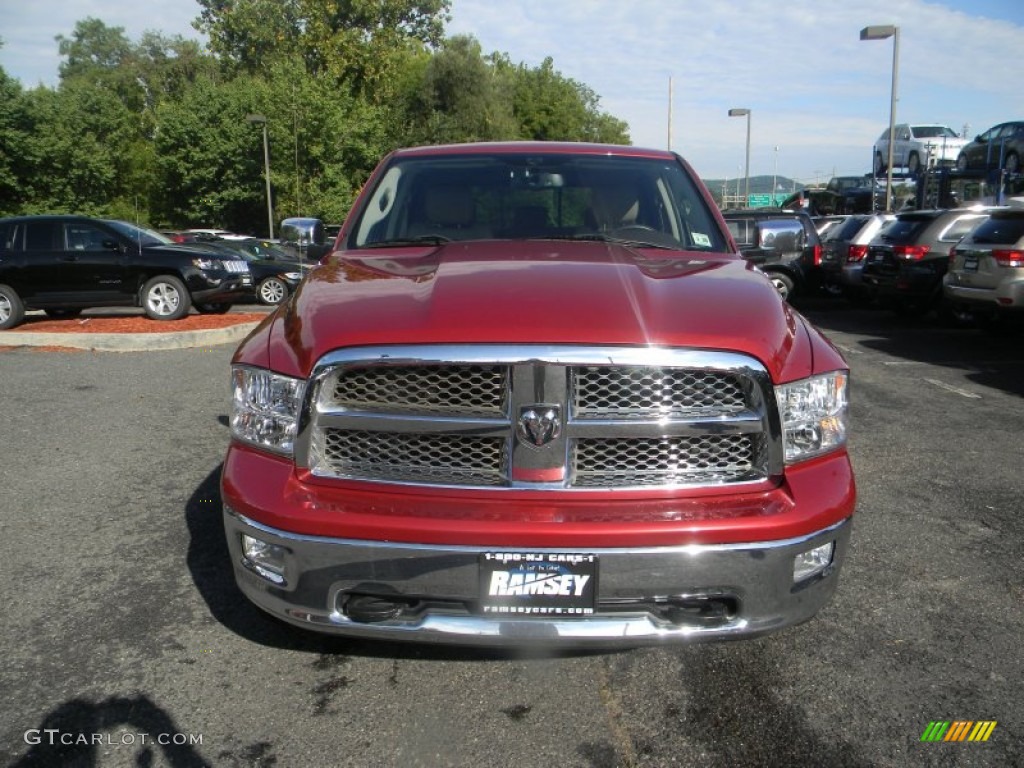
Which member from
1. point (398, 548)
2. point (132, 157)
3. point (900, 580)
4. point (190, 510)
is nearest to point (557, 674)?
point (398, 548)

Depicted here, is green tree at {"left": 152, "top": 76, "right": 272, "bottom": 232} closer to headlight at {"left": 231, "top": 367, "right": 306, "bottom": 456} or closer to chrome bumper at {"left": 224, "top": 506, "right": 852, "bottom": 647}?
headlight at {"left": 231, "top": 367, "right": 306, "bottom": 456}

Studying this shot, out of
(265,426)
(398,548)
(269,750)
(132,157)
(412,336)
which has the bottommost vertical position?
(269,750)

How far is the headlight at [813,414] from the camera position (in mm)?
2631

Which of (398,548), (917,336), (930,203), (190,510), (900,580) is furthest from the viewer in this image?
(930,203)

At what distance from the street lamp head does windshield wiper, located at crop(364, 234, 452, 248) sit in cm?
2119

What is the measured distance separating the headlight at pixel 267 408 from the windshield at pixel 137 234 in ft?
38.9

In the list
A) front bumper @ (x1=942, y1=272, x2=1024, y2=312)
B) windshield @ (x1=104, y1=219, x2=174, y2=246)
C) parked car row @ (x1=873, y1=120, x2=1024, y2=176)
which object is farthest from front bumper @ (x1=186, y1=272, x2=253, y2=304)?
parked car row @ (x1=873, y1=120, x2=1024, y2=176)

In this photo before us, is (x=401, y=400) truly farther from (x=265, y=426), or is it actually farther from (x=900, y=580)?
(x=900, y=580)

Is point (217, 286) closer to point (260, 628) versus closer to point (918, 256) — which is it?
point (918, 256)

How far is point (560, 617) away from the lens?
8.07 ft

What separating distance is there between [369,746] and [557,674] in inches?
28.2

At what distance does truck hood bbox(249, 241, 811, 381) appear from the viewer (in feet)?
8.25

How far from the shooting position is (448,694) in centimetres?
286

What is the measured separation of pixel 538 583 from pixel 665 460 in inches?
20.6
